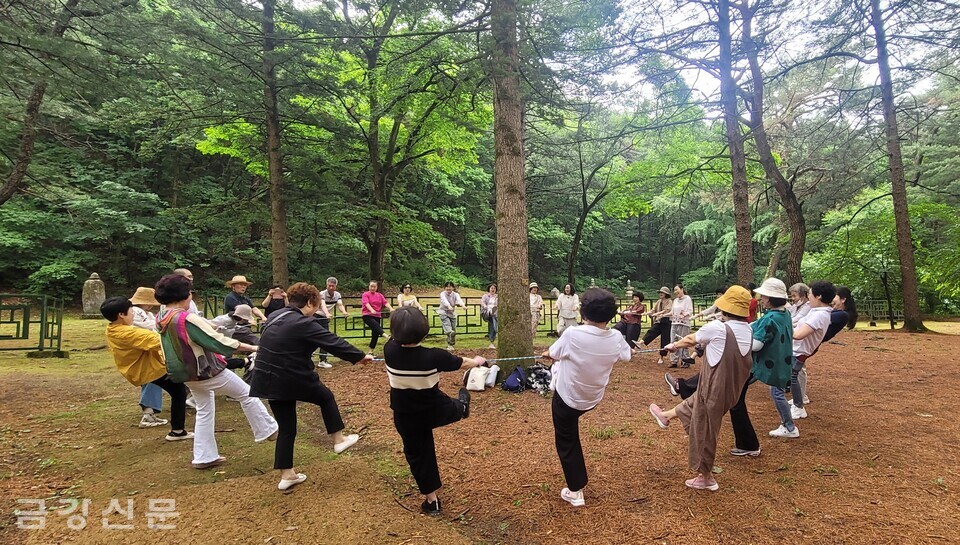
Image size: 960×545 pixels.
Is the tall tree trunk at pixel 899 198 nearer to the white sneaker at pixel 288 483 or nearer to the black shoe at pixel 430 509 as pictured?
the black shoe at pixel 430 509

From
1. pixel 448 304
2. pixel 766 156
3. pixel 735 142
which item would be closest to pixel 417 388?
pixel 448 304

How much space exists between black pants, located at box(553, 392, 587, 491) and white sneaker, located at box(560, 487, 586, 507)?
57mm

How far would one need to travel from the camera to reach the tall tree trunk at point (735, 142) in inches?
399

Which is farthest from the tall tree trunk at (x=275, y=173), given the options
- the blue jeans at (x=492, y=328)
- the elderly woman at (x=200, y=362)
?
the elderly woman at (x=200, y=362)

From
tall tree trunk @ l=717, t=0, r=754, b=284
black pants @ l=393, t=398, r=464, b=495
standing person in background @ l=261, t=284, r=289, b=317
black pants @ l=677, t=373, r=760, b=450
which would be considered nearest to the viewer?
black pants @ l=393, t=398, r=464, b=495

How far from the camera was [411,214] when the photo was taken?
1473 centimetres

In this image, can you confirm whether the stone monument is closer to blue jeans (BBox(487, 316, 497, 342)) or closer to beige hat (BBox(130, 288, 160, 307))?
blue jeans (BBox(487, 316, 497, 342))

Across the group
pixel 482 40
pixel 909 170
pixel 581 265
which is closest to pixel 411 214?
pixel 482 40

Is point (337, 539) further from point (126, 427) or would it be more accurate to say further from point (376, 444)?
point (126, 427)

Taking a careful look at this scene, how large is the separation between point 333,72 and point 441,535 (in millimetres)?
11310

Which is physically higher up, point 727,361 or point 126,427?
point 727,361

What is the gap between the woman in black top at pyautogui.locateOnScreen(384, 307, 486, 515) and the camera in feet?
10.4

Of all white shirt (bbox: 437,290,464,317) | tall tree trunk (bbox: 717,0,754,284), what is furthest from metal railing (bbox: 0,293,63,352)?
tall tree trunk (bbox: 717,0,754,284)

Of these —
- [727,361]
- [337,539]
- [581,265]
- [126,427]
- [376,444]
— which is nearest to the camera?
[337,539]
